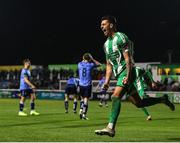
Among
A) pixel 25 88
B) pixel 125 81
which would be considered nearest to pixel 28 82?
pixel 25 88

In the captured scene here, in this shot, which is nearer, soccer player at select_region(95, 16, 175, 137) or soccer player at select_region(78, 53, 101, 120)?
soccer player at select_region(95, 16, 175, 137)

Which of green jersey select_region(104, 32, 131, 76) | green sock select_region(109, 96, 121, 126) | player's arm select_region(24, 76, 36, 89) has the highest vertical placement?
green jersey select_region(104, 32, 131, 76)

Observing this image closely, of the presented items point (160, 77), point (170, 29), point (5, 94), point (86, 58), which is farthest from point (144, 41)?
point (86, 58)

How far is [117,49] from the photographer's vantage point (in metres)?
10.7

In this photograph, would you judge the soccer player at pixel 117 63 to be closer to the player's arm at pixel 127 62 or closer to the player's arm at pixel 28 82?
the player's arm at pixel 127 62

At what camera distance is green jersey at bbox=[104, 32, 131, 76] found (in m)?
10.6

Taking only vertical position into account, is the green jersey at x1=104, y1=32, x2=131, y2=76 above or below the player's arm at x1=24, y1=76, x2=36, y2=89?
above

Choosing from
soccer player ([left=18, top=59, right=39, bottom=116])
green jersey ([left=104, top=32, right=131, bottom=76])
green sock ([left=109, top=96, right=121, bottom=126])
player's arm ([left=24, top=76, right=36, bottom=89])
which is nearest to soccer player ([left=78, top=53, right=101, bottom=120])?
player's arm ([left=24, top=76, right=36, bottom=89])

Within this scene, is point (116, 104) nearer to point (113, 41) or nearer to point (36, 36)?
point (113, 41)

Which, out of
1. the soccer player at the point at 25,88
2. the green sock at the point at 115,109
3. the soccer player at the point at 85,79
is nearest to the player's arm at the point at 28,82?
the soccer player at the point at 25,88

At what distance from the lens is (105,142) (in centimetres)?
1108

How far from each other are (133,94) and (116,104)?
0.81m

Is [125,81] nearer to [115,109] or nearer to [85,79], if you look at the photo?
[115,109]

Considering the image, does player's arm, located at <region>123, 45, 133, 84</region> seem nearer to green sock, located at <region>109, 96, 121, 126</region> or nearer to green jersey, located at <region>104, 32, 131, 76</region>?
green jersey, located at <region>104, 32, 131, 76</region>
